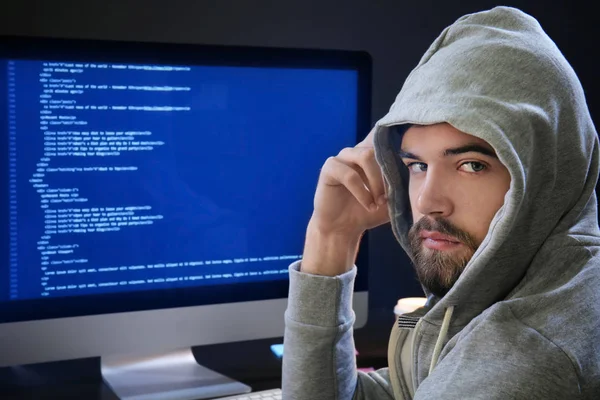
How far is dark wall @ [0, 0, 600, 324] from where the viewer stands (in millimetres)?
1890

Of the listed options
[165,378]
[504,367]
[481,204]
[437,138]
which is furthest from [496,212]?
[165,378]

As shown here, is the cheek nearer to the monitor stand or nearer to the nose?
the nose

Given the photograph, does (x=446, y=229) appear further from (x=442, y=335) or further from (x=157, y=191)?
(x=157, y=191)

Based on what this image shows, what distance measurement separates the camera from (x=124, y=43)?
150 cm

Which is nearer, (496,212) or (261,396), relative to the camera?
(496,212)

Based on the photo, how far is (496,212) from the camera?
1.16m

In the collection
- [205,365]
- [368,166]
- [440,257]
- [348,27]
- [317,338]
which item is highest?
[348,27]

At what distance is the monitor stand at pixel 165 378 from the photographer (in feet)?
4.97

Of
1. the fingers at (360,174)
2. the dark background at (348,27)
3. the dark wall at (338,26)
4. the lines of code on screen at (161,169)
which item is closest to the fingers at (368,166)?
the fingers at (360,174)

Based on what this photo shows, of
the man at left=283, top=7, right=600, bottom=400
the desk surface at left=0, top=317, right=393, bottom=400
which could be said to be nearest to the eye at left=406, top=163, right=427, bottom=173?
the man at left=283, top=7, right=600, bottom=400

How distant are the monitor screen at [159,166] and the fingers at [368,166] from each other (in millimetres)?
252

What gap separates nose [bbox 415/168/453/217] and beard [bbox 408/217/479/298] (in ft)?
0.06

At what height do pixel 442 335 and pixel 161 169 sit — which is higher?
pixel 161 169

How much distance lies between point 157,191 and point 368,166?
38 centimetres
